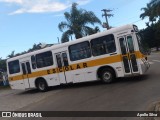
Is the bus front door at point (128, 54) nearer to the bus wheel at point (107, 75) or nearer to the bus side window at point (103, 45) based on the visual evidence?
the bus side window at point (103, 45)

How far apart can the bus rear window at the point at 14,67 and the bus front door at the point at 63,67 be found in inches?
164

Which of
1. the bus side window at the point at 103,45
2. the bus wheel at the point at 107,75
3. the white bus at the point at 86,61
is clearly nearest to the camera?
the white bus at the point at 86,61

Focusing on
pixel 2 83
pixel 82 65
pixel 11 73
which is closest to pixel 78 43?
pixel 82 65

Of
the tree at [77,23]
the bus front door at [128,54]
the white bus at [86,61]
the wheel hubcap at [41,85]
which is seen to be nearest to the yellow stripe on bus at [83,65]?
the white bus at [86,61]

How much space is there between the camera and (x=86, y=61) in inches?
756

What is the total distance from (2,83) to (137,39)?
1054 inches

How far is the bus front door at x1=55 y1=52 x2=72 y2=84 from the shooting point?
2026 centimetres

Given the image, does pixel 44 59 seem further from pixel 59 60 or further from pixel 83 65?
pixel 83 65

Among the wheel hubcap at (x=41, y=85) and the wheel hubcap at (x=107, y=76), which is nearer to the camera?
the wheel hubcap at (x=107, y=76)

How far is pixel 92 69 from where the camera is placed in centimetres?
1902

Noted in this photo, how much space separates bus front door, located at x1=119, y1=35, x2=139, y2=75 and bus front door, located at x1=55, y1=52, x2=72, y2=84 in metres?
4.13

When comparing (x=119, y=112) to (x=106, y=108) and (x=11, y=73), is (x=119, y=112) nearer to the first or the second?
(x=106, y=108)

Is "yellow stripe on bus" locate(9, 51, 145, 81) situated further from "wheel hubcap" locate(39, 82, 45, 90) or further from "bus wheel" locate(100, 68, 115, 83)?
"wheel hubcap" locate(39, 82, 45, 90)

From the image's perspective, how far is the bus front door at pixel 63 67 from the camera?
20.3 metres
